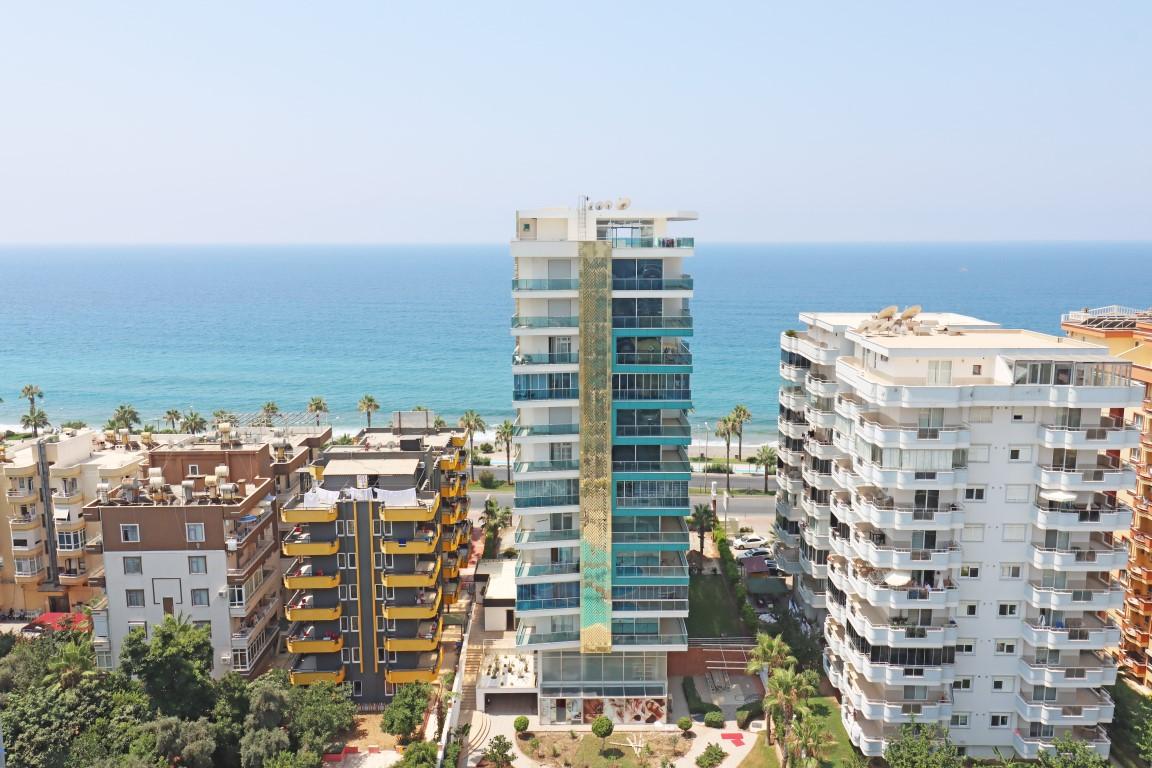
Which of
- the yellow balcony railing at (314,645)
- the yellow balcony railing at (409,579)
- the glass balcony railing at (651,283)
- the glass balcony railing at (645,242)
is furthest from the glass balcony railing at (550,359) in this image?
the yellow balcony railing at (314,645)

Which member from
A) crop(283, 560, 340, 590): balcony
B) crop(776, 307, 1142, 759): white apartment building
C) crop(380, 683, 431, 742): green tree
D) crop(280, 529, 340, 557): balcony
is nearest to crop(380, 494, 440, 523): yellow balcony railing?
crop(280, 529, 340, 557): balcony

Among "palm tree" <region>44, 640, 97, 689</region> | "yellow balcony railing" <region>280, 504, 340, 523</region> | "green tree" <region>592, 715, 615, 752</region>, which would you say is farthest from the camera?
"yellow balcony railing" <region>280, 504, 340, 523</region>

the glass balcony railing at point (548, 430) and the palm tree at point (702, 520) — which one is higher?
the glass balcony railing at point (548, 430)

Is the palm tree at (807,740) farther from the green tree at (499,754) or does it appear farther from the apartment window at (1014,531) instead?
the green tree at (499,754)

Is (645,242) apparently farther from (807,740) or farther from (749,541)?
(749,541)

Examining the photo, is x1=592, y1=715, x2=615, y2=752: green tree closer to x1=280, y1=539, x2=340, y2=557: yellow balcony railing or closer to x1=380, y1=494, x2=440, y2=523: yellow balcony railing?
x1=380, y1=494, x2=440, y2=523: yellow balcony railing

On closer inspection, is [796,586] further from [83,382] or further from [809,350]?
[83,382]

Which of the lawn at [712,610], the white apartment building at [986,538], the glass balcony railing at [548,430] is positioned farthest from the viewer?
the lawn at [712,610]
